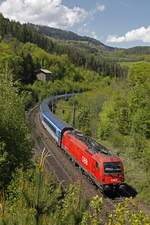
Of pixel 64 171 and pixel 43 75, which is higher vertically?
pixel 64 171

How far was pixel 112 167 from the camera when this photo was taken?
27891 millimetres

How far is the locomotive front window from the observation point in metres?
27.7

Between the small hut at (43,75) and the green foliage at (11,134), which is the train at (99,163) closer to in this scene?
the green foliage at (11,134)

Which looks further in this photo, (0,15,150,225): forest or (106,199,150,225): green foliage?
(0,15,150,225): forest

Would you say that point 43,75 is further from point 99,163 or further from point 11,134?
point 11,134

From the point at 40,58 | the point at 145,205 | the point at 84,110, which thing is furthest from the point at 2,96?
the point at 40,58

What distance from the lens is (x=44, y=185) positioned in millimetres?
8711

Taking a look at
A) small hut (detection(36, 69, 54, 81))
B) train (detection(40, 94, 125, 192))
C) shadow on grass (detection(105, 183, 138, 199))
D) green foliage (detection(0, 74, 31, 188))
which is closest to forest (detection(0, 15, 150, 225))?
green foliage (detection(0, 74, 31, 188))

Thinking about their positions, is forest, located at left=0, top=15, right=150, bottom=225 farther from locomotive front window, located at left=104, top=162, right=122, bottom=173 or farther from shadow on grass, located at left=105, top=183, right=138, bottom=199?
locomotive front window, located at left=104, top=162, right=122, bottom=173

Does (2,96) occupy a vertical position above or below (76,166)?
above

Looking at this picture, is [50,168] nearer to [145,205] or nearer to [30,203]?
Answer: [145,205]

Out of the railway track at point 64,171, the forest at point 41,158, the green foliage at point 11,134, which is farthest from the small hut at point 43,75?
the green foliage at point 11,134

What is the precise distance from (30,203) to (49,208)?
41cm

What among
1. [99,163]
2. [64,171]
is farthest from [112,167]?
[64,171]
